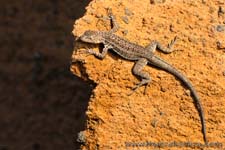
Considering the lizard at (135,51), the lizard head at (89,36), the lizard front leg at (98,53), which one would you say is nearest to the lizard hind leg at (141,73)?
the lizard at (135,51)

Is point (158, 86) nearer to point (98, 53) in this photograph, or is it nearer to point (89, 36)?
point (98, 53)

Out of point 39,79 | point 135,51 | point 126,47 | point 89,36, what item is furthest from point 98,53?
point 39,79

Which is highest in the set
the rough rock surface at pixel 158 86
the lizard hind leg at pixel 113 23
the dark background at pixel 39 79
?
the dark background at pixel 39 79

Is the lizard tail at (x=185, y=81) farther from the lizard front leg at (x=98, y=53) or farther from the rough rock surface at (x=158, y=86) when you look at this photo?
the lizard front leg at (x=98, y=53)

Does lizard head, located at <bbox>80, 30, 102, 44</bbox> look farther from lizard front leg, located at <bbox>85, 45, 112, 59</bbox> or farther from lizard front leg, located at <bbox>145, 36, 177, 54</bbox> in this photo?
lizard front leg, located at <bbox>145, 36, 177, 54</bbox>

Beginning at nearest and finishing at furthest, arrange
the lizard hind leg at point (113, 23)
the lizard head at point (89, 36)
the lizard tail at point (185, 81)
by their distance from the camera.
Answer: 1. the lizard tail at point (185, 81)
2. the lizard head at point (89, 36)
3. the lizard hind leg at point (113, 23)

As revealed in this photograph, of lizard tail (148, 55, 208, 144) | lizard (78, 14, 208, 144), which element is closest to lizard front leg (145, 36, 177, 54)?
lizard (78, 14, 208, 144)
